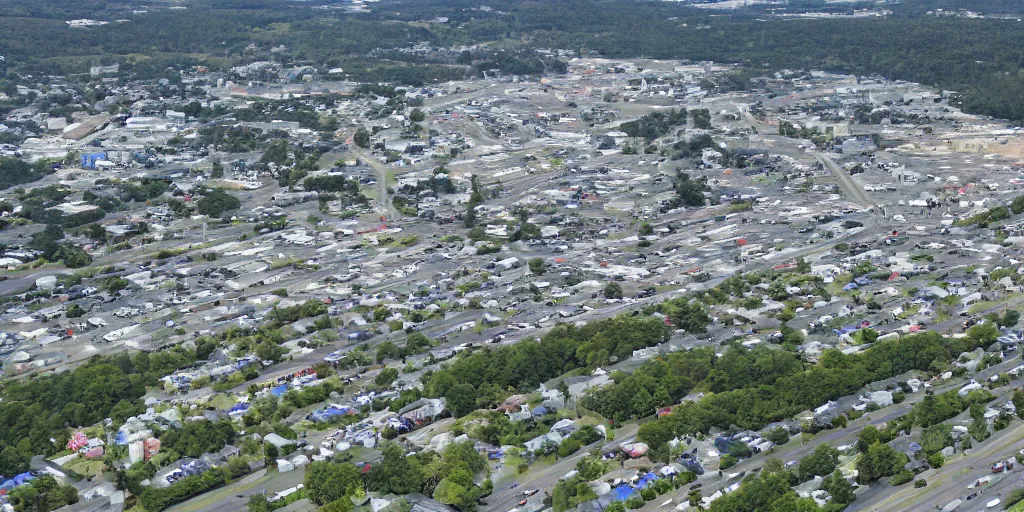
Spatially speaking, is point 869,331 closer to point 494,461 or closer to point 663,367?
point 663,367

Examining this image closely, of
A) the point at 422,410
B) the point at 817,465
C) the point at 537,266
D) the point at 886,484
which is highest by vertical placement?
the point at 817,465

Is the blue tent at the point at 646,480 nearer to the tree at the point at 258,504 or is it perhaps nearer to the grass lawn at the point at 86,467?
the tree at the point at 258,504

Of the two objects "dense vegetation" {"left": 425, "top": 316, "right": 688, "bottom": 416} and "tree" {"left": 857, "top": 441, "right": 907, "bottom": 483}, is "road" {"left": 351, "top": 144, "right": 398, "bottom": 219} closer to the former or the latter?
"dense vegetation" {"left": 425, "top": 316, "right": 688, "bottom": 416}

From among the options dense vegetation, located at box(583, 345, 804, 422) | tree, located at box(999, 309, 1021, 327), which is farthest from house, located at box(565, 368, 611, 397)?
tree, located at box(999, 309, 1021, 327)

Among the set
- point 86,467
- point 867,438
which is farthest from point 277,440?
point 867,438

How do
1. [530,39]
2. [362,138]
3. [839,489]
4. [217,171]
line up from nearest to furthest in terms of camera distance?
[839,489]
[217,171]
[362,138]
[530,39]

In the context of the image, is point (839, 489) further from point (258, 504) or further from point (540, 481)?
point (258, 504)

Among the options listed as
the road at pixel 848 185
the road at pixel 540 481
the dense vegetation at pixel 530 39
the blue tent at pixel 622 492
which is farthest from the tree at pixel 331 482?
the dense vegetation at pixel 530 39
